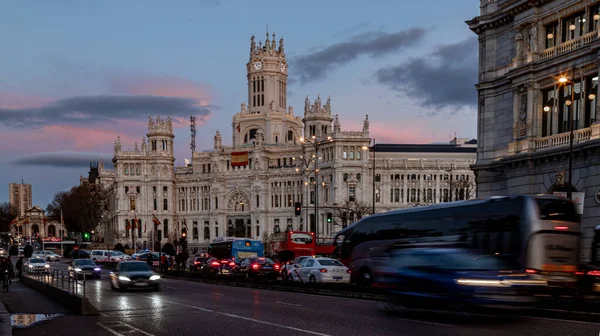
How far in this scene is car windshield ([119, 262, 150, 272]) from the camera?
32656 millimetres

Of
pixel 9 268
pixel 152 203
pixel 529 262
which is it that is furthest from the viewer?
pixel 152 203

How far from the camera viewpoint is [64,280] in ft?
87.0

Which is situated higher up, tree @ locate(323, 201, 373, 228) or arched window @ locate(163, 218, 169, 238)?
tree @ locate(323, 201, 373, 228)

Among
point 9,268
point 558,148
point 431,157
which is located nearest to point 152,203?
point 431,157

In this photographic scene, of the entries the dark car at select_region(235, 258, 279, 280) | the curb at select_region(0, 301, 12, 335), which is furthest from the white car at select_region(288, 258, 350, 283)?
the curb at select_region(0, 301, 12, 335)

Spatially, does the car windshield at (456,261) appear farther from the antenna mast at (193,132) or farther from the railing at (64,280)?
the antenna mast at (193,132)

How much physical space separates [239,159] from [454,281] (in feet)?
420

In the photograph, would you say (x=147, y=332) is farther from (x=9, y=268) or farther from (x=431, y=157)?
(x=431, y=157)

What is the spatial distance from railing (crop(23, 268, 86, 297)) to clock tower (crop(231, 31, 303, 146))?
11792 centimetres

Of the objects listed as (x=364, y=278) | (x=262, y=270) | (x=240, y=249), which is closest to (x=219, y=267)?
(x=240, y=249)

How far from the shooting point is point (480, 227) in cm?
2116

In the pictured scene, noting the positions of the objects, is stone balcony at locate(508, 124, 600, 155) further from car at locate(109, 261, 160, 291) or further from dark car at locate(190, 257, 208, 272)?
dark car at locate(190, 257, 208, 272)

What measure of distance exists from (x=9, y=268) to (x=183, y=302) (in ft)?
62.3

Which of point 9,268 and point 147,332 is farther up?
point 147,332
